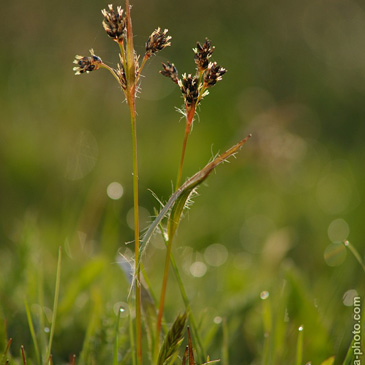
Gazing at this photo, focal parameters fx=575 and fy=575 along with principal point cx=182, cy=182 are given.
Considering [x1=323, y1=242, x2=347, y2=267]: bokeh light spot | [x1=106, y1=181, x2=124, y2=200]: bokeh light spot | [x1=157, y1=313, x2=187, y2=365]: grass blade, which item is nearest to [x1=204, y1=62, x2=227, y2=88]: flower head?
[x1=157, y1=313, x2=187, y2=365]: grass blade

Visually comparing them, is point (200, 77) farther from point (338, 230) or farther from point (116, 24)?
point (338, 230)

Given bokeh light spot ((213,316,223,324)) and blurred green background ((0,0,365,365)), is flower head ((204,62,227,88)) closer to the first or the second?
blurred green background ((0,0,365,365))

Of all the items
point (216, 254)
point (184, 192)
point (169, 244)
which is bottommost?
point (216, 254)

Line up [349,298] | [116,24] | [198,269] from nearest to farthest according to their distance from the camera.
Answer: [116,24]
[349,298]
[198,269]

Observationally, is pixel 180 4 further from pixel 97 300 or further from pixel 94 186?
pixel 97 300

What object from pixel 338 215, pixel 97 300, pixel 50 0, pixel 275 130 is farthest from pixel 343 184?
pixel 50 0

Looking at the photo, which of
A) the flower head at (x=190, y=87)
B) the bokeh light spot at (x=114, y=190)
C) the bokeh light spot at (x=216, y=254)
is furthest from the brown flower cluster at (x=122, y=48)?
the bokeh light spot at (x=114, y=190)

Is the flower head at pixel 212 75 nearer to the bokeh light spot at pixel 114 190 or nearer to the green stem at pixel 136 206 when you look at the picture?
the green stem at pixel 136 206

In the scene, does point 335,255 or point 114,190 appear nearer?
point 335,255

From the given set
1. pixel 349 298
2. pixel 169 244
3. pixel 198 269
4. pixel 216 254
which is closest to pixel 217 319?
A: pixel 349 298

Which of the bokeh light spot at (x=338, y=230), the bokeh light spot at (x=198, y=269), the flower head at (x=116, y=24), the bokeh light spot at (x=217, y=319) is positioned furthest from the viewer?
the bokeh light spot at (x=338, y=230)
